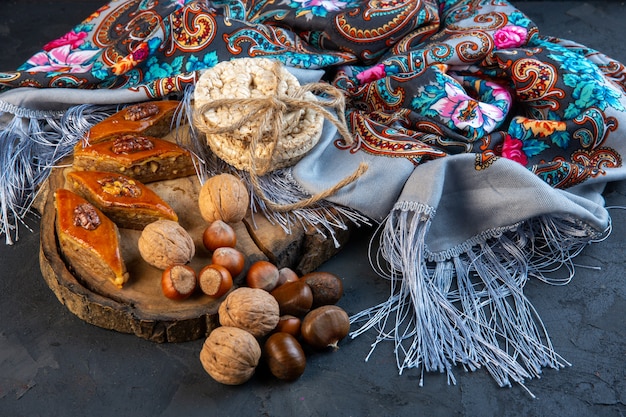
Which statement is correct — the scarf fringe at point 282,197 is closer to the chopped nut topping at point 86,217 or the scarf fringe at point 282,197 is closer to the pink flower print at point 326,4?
the chopped nut topping at point 86,217

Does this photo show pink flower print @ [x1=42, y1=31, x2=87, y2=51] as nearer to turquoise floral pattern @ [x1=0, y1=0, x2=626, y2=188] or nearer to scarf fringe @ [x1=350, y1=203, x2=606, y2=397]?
turquoise floral pattern @ [x1=0, y1=0, x2=626, y2=188]

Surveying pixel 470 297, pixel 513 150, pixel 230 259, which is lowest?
pixel 470 297

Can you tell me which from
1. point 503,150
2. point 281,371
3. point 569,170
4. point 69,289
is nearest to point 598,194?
point 569,170

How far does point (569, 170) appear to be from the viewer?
2057 mm

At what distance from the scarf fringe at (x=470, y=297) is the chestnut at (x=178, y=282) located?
41cm

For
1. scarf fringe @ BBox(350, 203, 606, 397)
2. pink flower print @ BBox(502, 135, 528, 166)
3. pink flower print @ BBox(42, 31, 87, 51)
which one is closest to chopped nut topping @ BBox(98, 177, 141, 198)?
scarf fringe @ BBox(350, 203, 606, 397)

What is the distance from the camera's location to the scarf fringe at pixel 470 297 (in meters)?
1.72

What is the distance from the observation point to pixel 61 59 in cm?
237

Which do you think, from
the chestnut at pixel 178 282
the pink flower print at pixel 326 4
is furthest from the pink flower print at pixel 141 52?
the chestnut at pixel 178 282

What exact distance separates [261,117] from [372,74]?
526mm

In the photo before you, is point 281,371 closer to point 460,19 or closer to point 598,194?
point 598,194

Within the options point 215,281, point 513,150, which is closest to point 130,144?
point 215,281

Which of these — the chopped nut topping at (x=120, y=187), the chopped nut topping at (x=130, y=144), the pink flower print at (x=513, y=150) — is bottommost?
the pink flower print at (x=513, y=150)

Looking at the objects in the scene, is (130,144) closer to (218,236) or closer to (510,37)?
(218,236)
